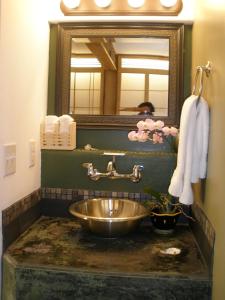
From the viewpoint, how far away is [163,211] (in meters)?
1.53

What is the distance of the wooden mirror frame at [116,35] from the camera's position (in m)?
1.75

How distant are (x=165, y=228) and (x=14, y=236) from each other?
0.68 meters

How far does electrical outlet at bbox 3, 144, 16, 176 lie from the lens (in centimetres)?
127

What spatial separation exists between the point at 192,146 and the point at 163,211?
45cm

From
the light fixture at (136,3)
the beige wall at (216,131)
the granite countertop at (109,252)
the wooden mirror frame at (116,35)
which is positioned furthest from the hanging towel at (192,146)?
the light fixture at (136,3)

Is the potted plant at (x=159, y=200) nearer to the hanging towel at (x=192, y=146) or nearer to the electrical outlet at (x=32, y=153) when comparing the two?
the hanging towel at (x=192, y=146)

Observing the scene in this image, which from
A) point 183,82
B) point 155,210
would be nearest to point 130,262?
point 155,210

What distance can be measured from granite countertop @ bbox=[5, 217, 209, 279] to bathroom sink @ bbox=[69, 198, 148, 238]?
0.06 metres

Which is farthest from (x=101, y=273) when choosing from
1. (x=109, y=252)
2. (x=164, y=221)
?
(x=164, y=221)

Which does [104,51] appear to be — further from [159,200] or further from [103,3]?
[159,200]

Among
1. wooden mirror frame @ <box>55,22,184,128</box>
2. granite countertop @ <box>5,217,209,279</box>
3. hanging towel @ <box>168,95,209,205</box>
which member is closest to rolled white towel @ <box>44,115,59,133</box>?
wooden mirror frame @ <box>55,22,184,128</box>

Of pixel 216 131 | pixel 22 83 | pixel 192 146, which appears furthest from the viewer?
pixel 22 83

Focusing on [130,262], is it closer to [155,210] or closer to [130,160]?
[155,210]

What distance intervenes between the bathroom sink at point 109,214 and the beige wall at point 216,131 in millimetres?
346
